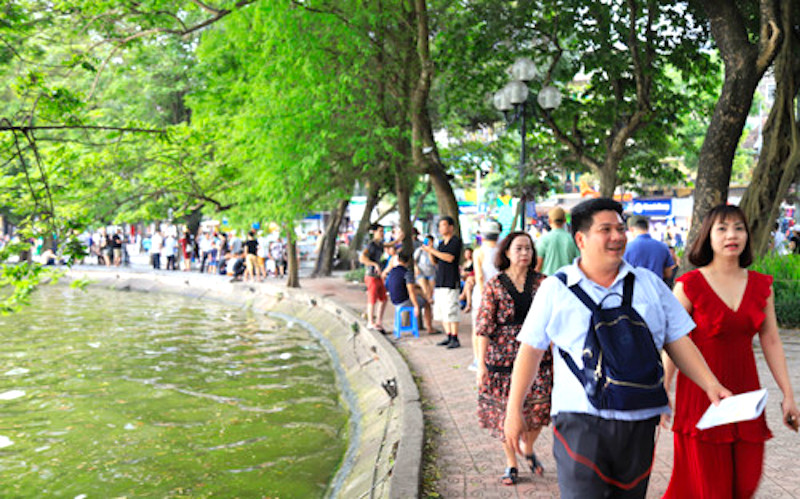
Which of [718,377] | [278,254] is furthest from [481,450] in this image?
[278,254]

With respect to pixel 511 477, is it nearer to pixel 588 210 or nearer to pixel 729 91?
pixel 588 210

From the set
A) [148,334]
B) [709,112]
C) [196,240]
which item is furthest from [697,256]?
[196,240]

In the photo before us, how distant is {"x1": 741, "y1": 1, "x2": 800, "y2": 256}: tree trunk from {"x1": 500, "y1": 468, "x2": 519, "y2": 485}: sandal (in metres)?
9.20

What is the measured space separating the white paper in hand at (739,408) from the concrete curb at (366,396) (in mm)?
2334

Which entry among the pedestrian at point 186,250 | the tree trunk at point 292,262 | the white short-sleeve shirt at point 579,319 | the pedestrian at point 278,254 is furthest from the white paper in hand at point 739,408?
the pedestrian at point 186,250

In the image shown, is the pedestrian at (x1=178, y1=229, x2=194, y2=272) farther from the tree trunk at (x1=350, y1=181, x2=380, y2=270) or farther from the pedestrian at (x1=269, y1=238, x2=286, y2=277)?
the tree trunk at (x1=350, y1=181, x2=380, y2=270)

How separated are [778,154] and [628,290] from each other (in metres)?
11.3

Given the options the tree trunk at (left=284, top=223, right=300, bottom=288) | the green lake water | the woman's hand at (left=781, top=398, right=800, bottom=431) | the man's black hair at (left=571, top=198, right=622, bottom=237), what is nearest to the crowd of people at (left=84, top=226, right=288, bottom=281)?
the tree trunk at (left=284, top=223, right=300, bottom=288)

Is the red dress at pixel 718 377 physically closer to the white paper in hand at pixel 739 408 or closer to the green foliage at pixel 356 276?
the white paper in hand at pixel 739 408

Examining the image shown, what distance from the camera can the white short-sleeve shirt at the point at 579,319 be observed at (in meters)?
3.18

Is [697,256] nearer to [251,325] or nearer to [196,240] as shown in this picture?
[251,325]

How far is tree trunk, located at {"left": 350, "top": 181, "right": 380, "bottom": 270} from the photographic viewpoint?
26.8 metres

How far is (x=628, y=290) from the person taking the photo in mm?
3184

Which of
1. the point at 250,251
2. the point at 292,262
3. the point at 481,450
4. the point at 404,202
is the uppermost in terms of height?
the point at 404,202
